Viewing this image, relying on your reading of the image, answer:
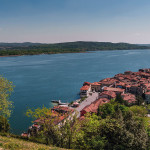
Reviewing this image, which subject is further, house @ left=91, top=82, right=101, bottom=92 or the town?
house @ left=91, top=82, right=101, bottom=92

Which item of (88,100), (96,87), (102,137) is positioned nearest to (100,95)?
(88,100)

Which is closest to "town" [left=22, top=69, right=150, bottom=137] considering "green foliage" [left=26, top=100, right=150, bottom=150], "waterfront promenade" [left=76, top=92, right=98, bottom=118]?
"waterfront promenade" [left=76, top=92, right=98, bottom=118]

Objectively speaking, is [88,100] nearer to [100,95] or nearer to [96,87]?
[100,95]

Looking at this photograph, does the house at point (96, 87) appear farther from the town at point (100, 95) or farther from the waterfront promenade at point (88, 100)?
the waterfront promenade at point (88, 100)

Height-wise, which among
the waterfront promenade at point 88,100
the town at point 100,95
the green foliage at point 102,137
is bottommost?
the waterfront promenade at point 88,100

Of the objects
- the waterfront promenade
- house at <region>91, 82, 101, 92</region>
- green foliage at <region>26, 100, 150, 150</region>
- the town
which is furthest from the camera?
house at <region>91, 82, 101, 92</region>

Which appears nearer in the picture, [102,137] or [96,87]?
[102,137]

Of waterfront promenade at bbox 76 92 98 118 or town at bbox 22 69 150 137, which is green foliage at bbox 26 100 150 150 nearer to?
town at bbox 22 69 150 137

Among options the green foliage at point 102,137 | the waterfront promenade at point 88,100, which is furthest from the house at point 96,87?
the green foliage at point 102,137

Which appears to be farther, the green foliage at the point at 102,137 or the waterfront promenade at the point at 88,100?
the waterfront promenade at the point at 88,100

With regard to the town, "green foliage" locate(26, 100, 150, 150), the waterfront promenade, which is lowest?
the waterfront promenade

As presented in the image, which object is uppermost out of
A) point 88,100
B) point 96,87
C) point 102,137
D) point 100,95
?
point 102,137
